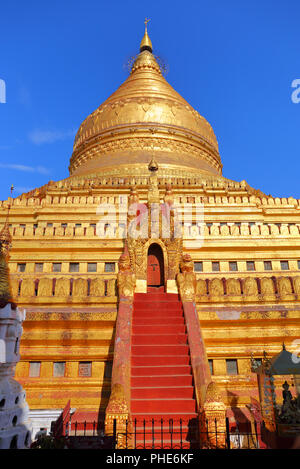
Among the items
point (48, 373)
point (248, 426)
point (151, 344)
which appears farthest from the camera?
point (48, 373)

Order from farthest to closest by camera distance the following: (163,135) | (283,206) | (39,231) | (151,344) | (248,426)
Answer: (163,135), (283,206), (39,231), (151,344), (248,426)

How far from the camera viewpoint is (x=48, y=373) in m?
10.4

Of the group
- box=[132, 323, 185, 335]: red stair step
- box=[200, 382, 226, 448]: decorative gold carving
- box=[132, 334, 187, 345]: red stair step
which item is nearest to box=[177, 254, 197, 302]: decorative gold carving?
box=[132, 323, 185, 335]: red stair step

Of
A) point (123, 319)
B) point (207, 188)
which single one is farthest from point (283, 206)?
point (123, 319)

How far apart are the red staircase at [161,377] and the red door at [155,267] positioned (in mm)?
2169

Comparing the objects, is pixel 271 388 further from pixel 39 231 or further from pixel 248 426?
pixel 39 231

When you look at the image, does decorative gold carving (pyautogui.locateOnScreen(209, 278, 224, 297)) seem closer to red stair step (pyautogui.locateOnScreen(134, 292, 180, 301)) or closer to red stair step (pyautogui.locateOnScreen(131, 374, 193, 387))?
red stair step (pyautogui.locateOnScreen(134, 292, 180, 301))

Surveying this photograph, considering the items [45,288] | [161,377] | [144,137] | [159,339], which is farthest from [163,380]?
[144,137]

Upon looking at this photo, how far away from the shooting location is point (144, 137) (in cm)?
2736

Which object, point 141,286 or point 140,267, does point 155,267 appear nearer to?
point 140,267

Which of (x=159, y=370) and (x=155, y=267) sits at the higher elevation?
(x=155, y=267)

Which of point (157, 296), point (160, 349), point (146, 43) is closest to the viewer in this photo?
point (160, 349)
